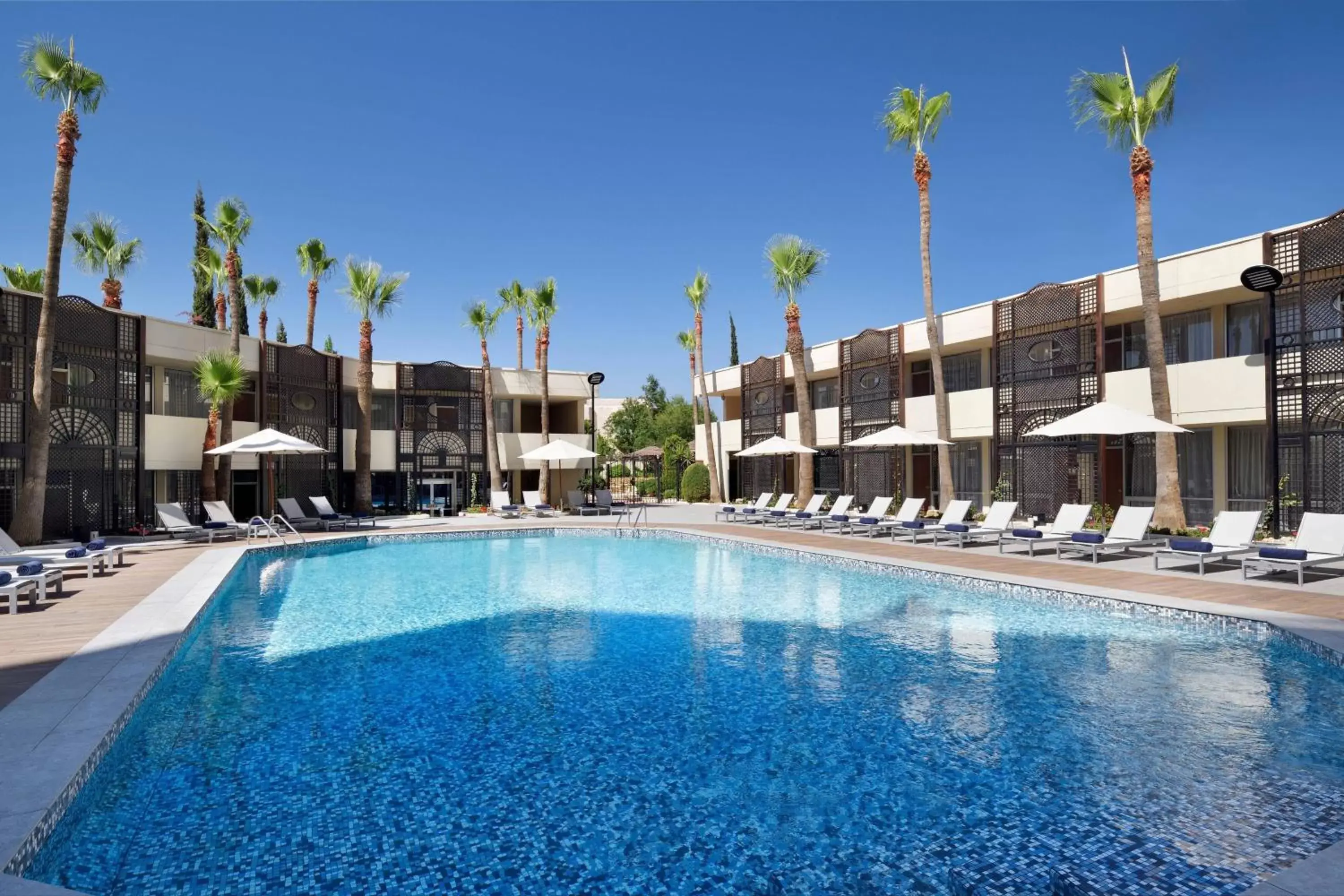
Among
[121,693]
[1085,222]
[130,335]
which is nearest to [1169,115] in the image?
[1085,222]

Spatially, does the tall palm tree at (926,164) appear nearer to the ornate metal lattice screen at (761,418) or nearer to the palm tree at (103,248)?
the ornate metal lattice screen at (761,418)

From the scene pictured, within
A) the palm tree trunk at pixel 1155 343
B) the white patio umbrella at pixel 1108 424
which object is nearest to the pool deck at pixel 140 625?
the white patio umbrella at pixel 1108 424

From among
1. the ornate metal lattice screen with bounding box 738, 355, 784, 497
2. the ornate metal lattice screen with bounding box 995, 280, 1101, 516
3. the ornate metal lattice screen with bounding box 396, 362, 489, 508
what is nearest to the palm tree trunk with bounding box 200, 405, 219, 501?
the ornate metal lattice screen with bounding box 396, 362, 489, 508

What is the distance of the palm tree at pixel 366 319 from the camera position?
23750 mm

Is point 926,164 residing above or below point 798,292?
above

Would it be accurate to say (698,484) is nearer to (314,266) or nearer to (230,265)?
(314,266)

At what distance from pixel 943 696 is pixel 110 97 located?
62.9ft

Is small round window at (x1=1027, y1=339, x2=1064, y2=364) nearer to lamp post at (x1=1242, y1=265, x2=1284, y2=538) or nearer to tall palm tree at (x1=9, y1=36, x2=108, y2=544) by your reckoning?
lamp post at (x1=1242, y1=265, x2=1284, y2=538)

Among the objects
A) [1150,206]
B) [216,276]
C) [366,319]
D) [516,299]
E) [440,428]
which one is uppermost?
[516,299]

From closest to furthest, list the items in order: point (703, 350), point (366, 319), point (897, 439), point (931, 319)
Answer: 1. point (897, 439)
2. point (931, 319)
3. point (366, 319)
4. point (703, 350)

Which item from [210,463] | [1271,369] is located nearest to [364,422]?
[210,463]

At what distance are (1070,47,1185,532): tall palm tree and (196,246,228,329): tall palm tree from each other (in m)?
22.5

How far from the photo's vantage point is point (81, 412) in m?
16.2

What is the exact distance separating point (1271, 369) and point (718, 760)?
15174 millimetres
